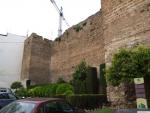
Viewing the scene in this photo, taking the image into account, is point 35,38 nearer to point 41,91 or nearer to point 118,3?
point 41,91

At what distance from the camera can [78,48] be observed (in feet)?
75.5

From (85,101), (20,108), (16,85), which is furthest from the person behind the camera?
(16,85)

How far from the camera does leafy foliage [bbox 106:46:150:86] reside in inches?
430

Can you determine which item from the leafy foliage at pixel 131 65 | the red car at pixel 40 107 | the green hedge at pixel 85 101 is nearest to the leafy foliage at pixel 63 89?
the green hedge at pixel 85 101

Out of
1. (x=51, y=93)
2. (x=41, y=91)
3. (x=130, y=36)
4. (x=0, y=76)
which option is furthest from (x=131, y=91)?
(x=0, y=76)

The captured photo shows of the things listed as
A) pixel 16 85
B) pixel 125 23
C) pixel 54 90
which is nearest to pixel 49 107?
pixel 125 23

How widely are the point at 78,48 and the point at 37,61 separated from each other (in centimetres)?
816

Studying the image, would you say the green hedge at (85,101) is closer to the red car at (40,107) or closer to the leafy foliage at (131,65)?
the leafy foliage at (131,65)

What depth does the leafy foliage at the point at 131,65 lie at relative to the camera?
430 inches

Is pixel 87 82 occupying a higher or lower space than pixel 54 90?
higher

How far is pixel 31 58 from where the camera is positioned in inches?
1157

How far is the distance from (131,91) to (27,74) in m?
18.5

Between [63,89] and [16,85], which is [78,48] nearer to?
[63,89]

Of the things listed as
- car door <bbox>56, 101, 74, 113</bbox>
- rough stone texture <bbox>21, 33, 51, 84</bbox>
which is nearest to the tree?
rough stone texture <bbox>21, 33, 51, 84</bbox>
